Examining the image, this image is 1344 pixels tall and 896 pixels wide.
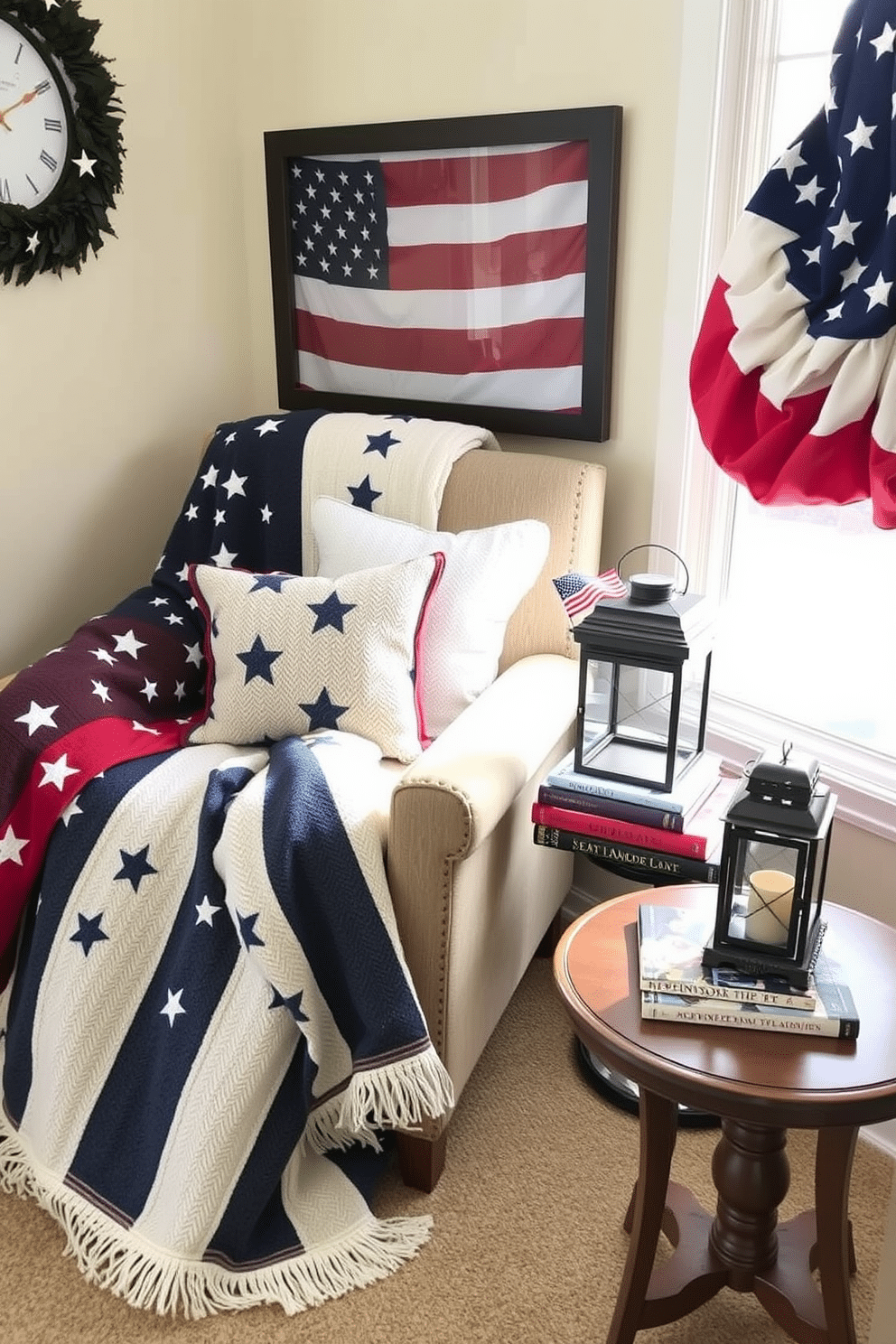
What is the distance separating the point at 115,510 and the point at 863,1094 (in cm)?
206

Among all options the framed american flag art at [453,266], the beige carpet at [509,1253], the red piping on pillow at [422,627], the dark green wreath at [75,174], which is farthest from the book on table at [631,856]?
the dark green wreath at [75,174]

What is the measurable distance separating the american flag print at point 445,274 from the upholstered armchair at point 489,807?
9.1 inches

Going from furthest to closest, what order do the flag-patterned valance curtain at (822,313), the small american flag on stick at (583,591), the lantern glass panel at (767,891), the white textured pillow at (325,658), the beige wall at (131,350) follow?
the beige wall at (131,350)
the white textured pillow at (325,658)
the small american flag on stick at (583,591)
the flag-patterned valance curtain at (822,313)
the lantern glass panel at (767,891)

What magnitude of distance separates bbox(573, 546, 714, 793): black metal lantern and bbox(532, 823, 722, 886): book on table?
10cm

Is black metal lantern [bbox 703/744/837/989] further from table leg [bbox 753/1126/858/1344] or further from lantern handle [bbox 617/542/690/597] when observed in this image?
lantern handle [bbox 617/542/690/597]

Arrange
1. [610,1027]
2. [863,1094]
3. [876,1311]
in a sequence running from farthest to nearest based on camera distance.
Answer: [610,1027], [863,1094], [876,1311]

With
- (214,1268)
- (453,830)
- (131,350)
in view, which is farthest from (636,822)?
(131,350)

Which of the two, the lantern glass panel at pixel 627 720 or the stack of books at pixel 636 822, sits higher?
the lantern glass panel at pixel 627 720

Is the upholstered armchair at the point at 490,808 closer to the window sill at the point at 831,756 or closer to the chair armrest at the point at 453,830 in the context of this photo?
the chair armrest at the point at 453,830

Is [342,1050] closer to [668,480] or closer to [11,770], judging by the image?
[11,770]

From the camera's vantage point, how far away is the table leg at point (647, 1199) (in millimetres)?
1369

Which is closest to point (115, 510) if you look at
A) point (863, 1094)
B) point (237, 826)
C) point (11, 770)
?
point (11, 770)

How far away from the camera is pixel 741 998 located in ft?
4.27

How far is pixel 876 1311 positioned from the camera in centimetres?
91
